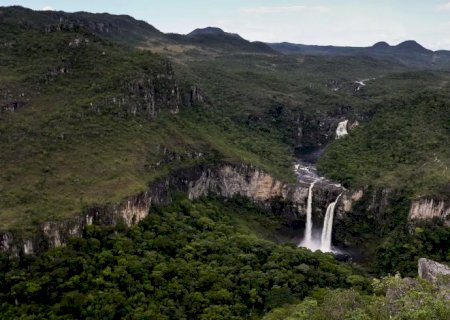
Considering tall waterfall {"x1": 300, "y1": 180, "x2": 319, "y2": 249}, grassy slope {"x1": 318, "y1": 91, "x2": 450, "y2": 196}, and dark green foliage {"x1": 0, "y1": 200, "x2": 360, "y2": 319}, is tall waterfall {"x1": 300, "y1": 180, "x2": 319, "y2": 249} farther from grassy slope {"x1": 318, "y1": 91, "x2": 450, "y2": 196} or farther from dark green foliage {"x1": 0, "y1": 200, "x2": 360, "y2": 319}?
dark green foliage {"x1": 0, "y1": 200, "x2": 360, "y2": 319}

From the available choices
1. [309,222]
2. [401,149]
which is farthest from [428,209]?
[401,149]

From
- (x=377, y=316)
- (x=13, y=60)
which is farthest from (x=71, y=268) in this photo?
(x=13, y=60)

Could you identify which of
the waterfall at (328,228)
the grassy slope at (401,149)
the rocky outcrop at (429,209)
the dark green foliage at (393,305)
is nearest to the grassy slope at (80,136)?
the waterfall at (328,228)

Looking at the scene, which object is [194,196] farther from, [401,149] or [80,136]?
[401,149]

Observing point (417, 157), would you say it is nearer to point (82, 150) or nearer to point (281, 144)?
point (281, 144)

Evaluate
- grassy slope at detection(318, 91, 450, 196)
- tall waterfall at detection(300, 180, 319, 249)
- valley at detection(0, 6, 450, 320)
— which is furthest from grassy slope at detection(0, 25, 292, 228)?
grassy slope at detection(318, 91, 450, 196)

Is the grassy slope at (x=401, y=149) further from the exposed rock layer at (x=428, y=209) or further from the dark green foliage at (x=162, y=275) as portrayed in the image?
the dark green foliage at (x=162, y=275)

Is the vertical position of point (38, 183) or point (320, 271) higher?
point (38, 183)
